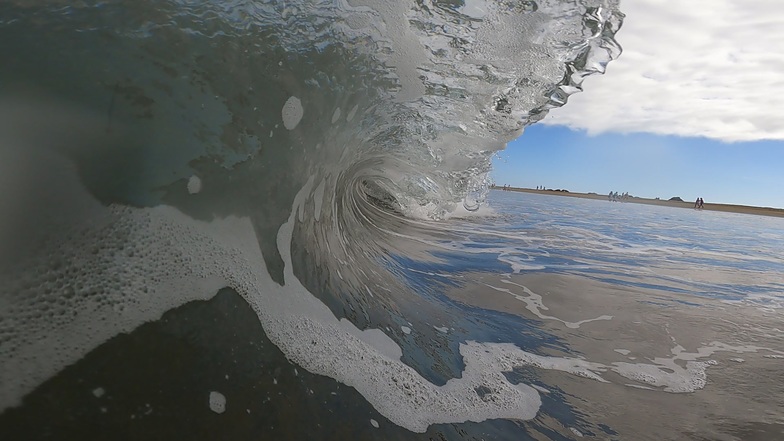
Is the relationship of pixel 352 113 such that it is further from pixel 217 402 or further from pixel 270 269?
pixel 217 402

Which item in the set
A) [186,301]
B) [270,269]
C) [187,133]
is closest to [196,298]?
[186,301]

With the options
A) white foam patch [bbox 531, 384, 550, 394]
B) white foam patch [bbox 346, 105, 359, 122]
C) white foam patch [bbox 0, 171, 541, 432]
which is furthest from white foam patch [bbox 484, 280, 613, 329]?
white foam patch [bbox 346, 105, 359, 122]

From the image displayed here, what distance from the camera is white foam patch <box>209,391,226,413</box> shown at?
119cm

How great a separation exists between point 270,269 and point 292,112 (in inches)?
31.1

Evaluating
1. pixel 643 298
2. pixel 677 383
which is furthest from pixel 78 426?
pixel 643 298

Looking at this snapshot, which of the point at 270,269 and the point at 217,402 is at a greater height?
the point at 270,269

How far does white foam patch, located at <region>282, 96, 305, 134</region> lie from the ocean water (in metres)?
0.03

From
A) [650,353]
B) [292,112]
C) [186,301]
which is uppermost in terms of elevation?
[292,112]

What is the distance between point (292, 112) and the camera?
2.09 metres

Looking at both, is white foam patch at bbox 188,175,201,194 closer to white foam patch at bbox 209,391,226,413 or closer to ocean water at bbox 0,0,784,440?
ocean water at bbox 0,0,784,440

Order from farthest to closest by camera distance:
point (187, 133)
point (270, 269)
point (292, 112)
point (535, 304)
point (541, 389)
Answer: point (535, 304) < point (541, 389) < point (292, 112) < point (270, 269) < point (187, 133)

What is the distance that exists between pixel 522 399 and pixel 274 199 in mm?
1515

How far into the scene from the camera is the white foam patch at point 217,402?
3.92ft

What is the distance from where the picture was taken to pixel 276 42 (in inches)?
76.7
